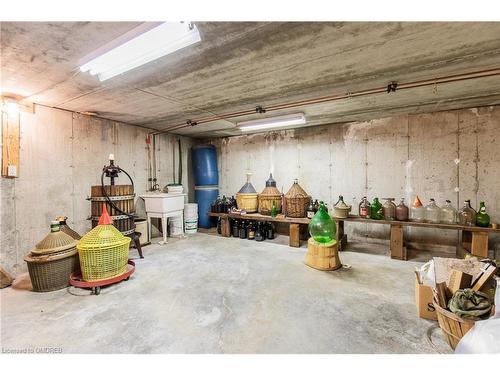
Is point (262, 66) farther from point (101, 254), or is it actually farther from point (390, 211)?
point (390, 211)

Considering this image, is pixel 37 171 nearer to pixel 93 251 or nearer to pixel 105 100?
pixel 105 100

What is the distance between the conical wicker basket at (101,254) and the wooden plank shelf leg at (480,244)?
5482 millimetres

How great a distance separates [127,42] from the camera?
213 centimetres

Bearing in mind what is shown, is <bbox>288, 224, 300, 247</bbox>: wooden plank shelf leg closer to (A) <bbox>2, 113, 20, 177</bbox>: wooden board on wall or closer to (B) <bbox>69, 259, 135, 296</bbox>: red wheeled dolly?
(B) <bbox>69, 259, 135, 296</bbox>: red wheeled dolly

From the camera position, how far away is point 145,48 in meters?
2.24

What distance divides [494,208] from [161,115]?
6712 mm

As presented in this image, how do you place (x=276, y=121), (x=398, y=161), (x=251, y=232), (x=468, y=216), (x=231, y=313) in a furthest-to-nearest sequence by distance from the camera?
(x=251, y=232) < (x=398, y=161) < (x=276, y=121) < (x=468, y=216) < (x=231, y=313)

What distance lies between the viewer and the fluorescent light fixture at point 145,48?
2002 mm

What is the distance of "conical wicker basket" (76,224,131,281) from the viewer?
288cm

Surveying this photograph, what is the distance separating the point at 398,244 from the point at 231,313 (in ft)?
11.2

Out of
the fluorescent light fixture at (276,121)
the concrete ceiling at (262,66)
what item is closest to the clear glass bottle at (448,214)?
the concrete ceiling at (262,66)

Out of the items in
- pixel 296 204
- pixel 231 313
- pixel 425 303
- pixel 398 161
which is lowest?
pixel 231 313

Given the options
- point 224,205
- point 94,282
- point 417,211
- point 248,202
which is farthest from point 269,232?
point 94,282
